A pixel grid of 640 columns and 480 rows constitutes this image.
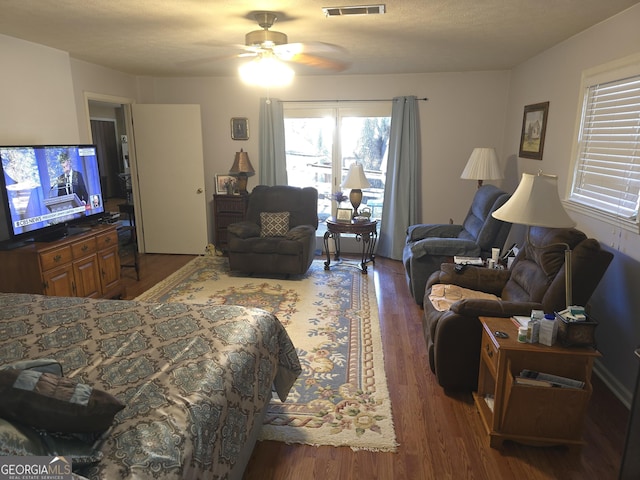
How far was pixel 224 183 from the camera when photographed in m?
5.77

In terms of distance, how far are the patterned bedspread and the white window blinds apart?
2342 mm

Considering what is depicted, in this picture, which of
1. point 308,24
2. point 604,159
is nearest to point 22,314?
point 308,24

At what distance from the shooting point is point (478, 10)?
2.65 metres

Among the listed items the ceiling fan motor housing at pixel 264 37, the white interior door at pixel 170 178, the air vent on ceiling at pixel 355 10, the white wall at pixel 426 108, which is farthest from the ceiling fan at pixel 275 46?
the white interior door at pixel 170 178

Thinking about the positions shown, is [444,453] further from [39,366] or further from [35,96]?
[35,96]

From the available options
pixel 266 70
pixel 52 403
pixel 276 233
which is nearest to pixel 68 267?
pixel 276 233

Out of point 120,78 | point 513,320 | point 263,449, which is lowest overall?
point 263,449

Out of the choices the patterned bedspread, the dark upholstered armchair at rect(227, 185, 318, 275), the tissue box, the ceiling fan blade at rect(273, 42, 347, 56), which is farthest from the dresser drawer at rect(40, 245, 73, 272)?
the tissue box

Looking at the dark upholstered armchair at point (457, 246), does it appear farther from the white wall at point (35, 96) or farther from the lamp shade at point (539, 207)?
the white wall at point (35, 96)

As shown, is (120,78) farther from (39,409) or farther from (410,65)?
(39,409)

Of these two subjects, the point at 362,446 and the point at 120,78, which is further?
the point at 120,78

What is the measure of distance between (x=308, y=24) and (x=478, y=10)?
1132 mm

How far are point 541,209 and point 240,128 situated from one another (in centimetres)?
442

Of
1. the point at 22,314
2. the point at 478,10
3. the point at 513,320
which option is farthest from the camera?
the point at 478,10
